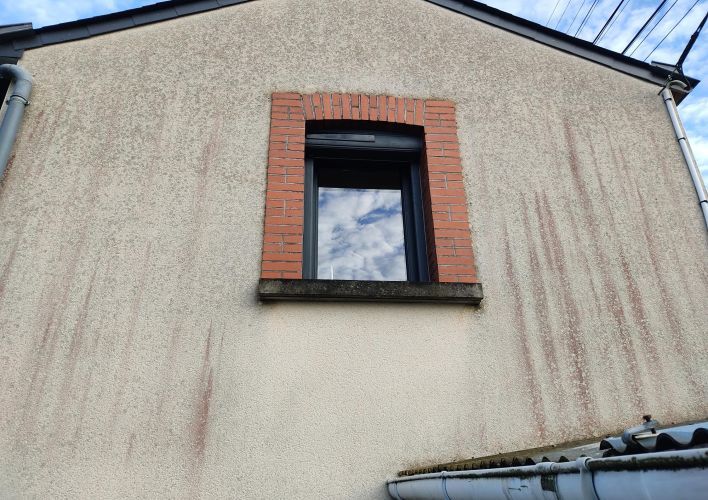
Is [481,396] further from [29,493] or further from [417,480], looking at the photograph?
[29,493]

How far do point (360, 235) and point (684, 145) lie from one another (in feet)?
10.2

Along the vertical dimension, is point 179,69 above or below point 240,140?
above

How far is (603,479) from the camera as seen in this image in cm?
114

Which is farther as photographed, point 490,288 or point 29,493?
point 490,288

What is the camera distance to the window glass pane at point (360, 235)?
13.6ft

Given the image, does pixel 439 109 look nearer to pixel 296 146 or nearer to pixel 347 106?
pixel 347 106

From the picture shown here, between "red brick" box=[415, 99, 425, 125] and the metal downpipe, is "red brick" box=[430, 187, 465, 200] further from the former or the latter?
the metal downpipe

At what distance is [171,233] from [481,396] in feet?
8.15

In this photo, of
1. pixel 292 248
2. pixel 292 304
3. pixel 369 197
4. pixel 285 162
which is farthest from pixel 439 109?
pixel 292 304

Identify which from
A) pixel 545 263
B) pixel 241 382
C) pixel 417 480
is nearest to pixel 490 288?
pixel 545 263

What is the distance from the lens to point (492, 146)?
14.4ft

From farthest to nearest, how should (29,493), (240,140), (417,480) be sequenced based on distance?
(240,140) < (29,493) < (417,480)

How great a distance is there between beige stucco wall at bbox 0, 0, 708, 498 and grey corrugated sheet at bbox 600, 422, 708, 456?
78.1 inches

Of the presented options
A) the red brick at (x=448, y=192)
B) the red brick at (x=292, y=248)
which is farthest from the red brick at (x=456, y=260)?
the red brick at (x=292, y=248)
